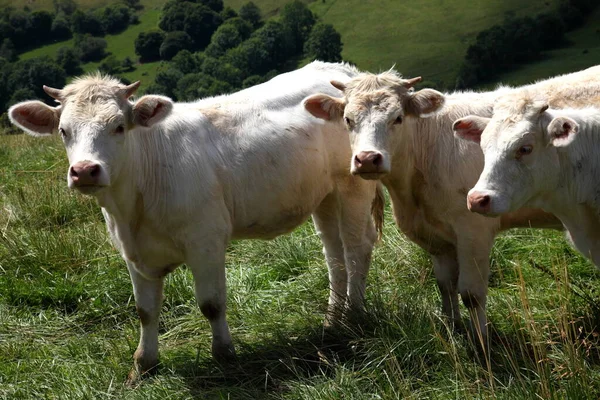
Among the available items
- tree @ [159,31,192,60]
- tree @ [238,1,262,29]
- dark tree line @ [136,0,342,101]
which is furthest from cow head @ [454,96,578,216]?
tree @ [238,1,262,29]

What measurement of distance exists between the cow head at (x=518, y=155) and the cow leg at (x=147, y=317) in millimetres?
2917

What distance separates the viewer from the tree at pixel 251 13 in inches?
3494

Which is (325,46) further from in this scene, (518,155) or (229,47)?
(518,155)

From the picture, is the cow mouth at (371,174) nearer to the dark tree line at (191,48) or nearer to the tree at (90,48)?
the dark tree line at (191,48)

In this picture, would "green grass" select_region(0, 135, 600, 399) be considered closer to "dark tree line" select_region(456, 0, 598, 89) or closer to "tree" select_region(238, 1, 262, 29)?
"dark tree line" select_region(456, 0, 598, 89)

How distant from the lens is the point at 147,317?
266 inches

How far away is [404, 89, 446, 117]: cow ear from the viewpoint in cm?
654

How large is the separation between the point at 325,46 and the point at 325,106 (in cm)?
5842

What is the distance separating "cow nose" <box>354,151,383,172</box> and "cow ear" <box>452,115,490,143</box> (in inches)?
24.2

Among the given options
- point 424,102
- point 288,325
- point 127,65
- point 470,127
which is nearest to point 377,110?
point 424,102

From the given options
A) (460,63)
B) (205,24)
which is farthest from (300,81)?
(205,24)

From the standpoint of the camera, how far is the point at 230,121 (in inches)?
280

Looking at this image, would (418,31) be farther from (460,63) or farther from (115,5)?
(115,5)

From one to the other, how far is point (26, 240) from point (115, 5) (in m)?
100
